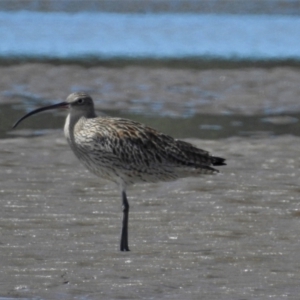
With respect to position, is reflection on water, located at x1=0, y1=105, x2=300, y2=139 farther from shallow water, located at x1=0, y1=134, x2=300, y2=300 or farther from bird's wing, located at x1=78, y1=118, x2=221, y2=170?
bird's wing, located at x1=78, y1=118, x2=221, y2=170

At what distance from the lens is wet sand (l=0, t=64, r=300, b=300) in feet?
20.2

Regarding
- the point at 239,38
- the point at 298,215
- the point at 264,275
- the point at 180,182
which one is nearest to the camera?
the point at 264,275

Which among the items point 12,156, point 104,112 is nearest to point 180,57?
point 104,112

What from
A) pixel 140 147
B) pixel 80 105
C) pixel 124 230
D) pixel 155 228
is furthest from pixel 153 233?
pixel 80 105

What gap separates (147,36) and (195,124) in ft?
49.6

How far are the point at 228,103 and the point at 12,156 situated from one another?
533 centimetres

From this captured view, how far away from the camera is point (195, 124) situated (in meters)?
12.8

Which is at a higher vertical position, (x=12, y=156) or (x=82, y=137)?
(x=82, y=137)

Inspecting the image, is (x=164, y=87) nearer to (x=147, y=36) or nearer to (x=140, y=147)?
(x=140, y=147)

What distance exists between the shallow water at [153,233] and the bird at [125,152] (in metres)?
0.34

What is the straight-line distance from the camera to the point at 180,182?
896cm

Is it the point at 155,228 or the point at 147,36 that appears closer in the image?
the point at 155,228

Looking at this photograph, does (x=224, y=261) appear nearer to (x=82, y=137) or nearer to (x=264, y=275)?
(x=264, y=275)

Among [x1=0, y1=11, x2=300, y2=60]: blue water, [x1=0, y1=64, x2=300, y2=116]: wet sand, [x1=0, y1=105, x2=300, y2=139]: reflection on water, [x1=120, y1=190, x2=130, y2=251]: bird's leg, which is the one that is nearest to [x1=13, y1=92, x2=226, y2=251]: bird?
[x1=120, y1=190, x2=130, y2=251]: bird's leg
